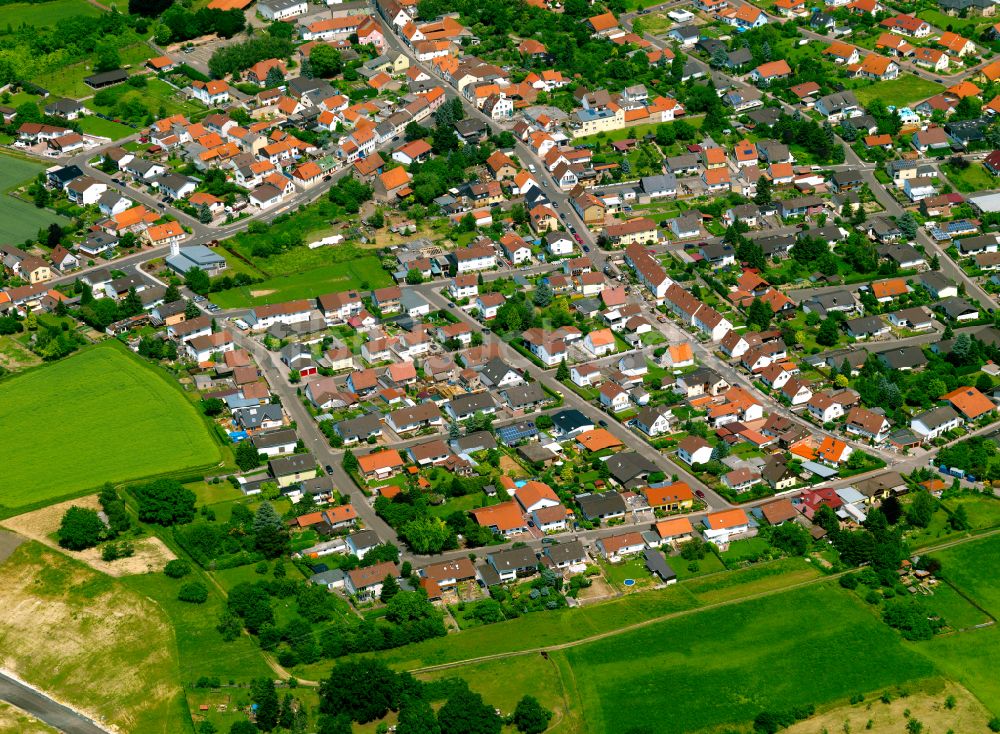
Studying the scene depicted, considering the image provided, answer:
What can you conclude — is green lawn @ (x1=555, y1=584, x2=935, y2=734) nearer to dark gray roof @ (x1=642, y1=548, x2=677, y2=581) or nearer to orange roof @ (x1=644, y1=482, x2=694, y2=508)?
dark gray roof @ (x1=642, y1=548, x2=677, y2=581)

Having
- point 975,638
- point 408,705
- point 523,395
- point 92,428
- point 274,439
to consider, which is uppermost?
point 408,705

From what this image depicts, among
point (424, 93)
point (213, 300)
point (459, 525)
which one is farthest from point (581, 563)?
point (424, 93)

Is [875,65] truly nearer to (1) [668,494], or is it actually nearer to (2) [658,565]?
(1) [668,494]

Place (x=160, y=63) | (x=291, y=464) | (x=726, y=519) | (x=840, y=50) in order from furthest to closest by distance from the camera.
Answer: (x=160, y=63), (x=840, y=50), (x=291, y=464), (x=726, y=519)

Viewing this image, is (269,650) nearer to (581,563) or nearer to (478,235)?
(581,563)

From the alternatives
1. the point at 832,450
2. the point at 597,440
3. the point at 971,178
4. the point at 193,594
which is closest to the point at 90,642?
the point at 193,594

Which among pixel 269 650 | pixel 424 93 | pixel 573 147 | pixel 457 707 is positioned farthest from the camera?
pixel 424 93

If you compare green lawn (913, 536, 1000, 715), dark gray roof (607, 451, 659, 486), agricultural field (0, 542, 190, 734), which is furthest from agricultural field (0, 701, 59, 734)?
green lawn (913, 536, 1000, 715)

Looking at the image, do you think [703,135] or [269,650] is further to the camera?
[703,135]
